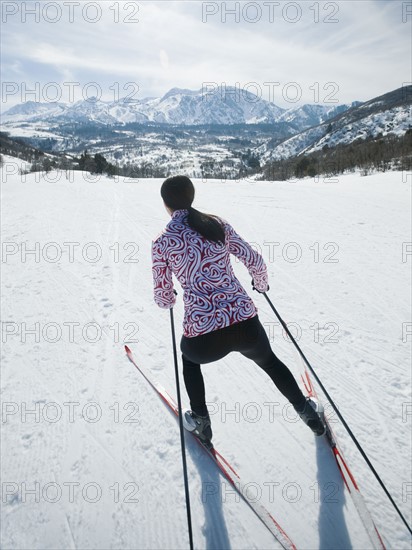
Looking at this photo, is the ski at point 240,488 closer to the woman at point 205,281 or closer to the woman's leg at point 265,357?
the woman's leg at point 265,357

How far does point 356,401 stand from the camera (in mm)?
3104

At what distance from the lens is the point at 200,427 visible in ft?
8.76

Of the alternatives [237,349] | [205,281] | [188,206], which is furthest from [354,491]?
[188,206]

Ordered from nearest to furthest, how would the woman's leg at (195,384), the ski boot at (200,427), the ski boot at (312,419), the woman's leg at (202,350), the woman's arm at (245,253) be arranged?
1. the woman's leg at (202,350)
2. the woman's arm at (245,253)
3. the woman's leg at (195,384)
4. the ski boot at (312,419)
5. the ski boot at (200,427)

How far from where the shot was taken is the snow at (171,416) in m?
2.30

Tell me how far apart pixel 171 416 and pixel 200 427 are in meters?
0.53

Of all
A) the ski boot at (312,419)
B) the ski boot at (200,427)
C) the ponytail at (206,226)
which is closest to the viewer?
the ponytail at (206,226)

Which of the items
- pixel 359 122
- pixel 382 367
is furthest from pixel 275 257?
pixel 359 122

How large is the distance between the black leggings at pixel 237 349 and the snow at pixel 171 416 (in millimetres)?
793

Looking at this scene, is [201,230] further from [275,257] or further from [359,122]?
[359,122]

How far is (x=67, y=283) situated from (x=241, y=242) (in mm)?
4755

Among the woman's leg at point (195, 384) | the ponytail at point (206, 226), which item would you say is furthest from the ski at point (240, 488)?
the ponytail at point (206, 226)

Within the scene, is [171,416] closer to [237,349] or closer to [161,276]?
[237,349]

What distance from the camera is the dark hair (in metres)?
2.04
